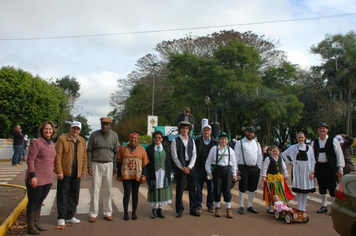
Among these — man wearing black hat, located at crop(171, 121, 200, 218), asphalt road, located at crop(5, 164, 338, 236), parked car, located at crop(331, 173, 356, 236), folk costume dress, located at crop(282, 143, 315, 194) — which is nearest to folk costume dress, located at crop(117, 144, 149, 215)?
asphalt road, located at crop(5, 164, 338, 236)

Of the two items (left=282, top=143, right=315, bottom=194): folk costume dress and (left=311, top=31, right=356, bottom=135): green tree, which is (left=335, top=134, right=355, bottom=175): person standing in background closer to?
(left=282, top=143, right=315, bottom=194): folk costume dress

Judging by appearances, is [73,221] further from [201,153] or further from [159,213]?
[201,153]

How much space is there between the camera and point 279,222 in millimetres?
6387

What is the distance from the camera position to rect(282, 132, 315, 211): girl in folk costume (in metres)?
7.01

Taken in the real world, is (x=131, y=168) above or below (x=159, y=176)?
above

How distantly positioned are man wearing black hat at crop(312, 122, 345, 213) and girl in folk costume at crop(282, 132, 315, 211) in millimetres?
471

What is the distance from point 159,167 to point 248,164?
2026 mm

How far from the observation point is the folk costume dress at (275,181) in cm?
709

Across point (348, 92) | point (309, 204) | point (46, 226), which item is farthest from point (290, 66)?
point (46, 226)

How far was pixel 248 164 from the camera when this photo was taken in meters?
7.27

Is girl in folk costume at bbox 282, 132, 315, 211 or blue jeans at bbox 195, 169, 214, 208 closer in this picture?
girl in folk costume at bbox 282, 132, 315, 211

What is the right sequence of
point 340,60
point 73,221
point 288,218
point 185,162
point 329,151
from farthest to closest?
point 340,60 < point 329,151 < point 185,162 < point 288,218 < point 73,221

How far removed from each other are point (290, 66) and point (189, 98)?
11128 millimetres

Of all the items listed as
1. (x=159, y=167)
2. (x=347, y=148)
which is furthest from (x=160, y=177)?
(x=347, y=148)
